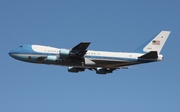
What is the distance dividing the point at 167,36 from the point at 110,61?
13.1 meters

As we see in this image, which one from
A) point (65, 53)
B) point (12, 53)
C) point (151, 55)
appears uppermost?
point (12, 53)

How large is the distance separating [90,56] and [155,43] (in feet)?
45.0

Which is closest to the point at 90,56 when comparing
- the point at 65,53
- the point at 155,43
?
the point at 65,53

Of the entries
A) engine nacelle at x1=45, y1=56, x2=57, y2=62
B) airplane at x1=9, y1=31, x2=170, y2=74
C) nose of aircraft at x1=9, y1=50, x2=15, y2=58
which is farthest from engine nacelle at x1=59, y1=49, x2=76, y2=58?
nose of aircraft at x1=9, y1=50, x2=15, y2=58

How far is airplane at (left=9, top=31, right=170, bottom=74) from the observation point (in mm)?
83812

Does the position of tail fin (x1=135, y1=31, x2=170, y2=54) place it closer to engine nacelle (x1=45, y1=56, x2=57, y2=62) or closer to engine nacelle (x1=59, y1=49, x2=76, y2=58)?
engine nacelle (x1=59, y1=49, x2=76, y2=58)

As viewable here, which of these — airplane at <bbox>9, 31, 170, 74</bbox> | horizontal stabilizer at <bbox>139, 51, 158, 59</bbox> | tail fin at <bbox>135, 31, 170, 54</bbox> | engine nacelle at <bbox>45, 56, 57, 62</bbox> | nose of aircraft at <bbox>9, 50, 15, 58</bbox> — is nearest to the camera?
horizontal stabilizer at <bbox>139, 51, 158, 59</bbox>

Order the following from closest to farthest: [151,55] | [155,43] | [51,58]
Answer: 1. [151,55]
2. [51,58]
3. [155,43]

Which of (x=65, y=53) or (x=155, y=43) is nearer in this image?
(x=65, y=53)

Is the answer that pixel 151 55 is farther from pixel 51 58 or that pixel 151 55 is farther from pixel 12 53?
pixel 12 53

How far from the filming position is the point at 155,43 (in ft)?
288

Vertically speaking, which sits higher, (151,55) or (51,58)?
(51,58)

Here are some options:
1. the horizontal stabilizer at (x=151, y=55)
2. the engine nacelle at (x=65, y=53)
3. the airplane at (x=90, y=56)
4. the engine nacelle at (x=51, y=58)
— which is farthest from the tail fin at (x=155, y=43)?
the engine nacelle at (x=51, y=58)

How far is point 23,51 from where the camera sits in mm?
89938
